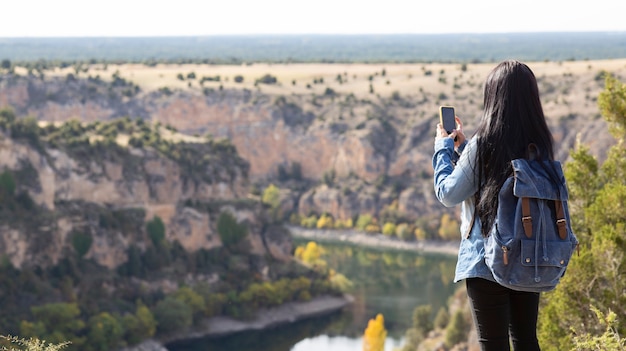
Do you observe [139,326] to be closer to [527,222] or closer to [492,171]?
[492,171]

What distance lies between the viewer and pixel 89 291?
50688 mm

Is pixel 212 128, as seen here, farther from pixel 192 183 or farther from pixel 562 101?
pixel 192 183

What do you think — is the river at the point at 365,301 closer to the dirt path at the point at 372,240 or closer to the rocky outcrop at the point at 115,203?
the dirt path at the point at 372,240

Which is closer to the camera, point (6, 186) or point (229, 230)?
point (6, 186)

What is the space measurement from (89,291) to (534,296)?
4644cm

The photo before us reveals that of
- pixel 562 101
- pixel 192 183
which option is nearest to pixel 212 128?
pixel 562 101

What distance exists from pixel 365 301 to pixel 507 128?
175 ft

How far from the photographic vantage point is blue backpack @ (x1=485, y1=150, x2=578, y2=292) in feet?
17.7

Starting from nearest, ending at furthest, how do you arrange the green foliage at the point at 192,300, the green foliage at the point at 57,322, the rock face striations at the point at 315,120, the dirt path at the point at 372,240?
the green foliage at the point at 57,322 → the green foliage at the point at 192,300 → the dirt path at the point at 372,240 → the rock face striations at the point at 315,120

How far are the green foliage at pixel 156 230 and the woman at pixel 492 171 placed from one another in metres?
52.8

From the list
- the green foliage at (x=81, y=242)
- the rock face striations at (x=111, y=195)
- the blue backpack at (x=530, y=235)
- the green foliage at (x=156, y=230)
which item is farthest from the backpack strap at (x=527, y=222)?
the green foliage at (x=156, y=230)

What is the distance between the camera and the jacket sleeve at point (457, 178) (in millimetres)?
5590

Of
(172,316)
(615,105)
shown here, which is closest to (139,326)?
(172,316)

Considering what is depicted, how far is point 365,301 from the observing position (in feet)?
192
